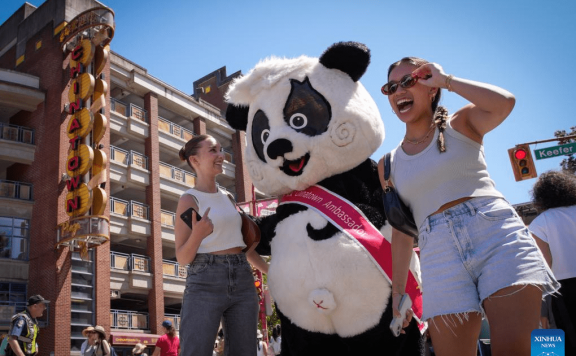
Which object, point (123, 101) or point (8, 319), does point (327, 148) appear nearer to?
point (8, 319)

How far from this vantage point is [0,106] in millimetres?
22906

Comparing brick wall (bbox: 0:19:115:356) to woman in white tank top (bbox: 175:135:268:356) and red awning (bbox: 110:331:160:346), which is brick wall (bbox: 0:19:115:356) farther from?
woman in white tank top (bbox: 175:135:268:356)

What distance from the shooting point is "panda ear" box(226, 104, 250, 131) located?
4536 millimetres

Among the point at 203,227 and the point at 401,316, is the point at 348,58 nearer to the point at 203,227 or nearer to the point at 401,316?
the point at 203,227

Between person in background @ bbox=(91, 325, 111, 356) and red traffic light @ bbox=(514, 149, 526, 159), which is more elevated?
red traffic light @ bbox=(514, 149, 526, 159)

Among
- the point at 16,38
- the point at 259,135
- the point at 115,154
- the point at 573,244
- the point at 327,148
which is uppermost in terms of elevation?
the point at 16,38

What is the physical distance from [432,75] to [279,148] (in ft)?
5.68

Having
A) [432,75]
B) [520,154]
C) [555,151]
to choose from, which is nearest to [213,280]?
[432,75]

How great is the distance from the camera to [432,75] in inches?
86.4

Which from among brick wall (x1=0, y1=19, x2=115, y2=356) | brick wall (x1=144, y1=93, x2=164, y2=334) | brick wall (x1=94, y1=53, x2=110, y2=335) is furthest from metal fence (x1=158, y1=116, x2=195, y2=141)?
brick wall (x1=94, y1=53, x2=110, y2=335)

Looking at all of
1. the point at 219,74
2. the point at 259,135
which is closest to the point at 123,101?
the point at 219,74

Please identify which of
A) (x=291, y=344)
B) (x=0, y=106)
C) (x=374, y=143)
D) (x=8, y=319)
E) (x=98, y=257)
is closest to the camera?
(x=291, y=344)

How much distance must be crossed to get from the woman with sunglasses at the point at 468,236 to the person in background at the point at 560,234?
193 centimetres

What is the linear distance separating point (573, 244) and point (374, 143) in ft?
5.23
